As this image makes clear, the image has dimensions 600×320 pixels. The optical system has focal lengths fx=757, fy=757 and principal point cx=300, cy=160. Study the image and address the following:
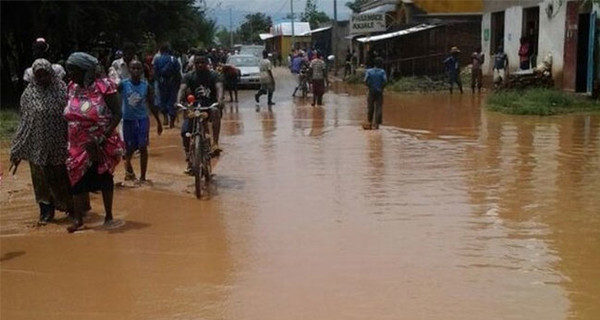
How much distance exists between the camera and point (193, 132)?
9.27m

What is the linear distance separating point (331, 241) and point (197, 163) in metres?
2.70

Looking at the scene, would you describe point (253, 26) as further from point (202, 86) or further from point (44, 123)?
point (44, 123)

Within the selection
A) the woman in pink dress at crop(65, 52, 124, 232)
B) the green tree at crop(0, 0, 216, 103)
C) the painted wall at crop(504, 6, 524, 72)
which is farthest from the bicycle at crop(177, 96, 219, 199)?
the painted wall at crop(504, 6, 524, 72)

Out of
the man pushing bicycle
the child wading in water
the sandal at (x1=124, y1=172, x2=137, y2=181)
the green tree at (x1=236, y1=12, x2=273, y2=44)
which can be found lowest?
the sandal at (x1=124, y1=172, x2=137, y2=181)

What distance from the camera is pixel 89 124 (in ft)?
23.0

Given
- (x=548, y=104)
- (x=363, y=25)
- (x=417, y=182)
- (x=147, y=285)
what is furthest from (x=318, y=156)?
(x=363, y=25)

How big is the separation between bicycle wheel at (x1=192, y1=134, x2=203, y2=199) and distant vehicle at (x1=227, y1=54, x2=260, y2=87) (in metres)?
21.8

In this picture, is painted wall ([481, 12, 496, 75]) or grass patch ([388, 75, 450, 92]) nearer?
grass patch ([388, 75, 450, 92])

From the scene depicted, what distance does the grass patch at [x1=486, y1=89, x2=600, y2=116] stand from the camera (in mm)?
17475

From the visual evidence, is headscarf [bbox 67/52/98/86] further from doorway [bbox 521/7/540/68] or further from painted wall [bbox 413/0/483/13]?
painted wall [bbox 413/0/483/13]

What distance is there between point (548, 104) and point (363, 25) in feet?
63.7

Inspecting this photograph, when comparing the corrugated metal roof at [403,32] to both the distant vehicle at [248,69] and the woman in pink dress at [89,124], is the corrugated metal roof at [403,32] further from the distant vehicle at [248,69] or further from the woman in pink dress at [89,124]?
the woman in pink dress at [89,124]

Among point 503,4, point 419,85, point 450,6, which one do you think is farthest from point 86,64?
point 450,6

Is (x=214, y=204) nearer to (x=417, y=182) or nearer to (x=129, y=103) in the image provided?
(x=129, y=103)
